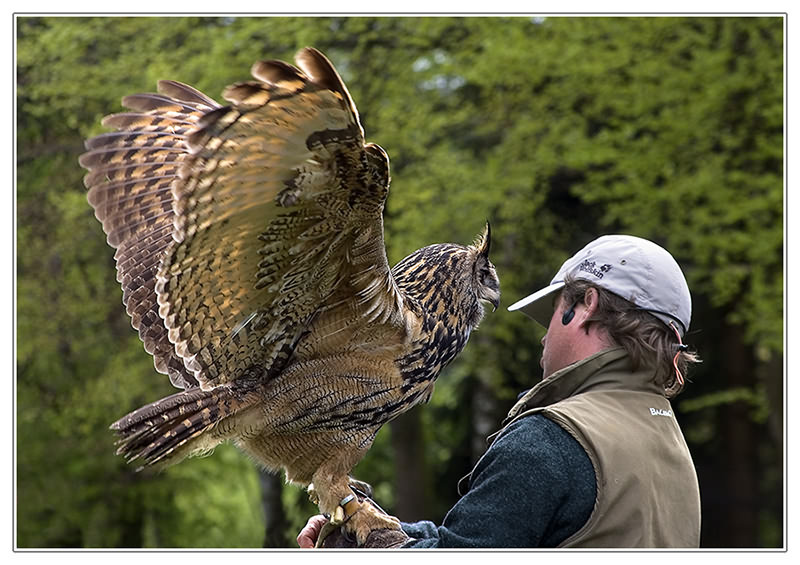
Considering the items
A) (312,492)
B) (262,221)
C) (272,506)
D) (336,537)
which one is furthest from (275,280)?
(272,506)

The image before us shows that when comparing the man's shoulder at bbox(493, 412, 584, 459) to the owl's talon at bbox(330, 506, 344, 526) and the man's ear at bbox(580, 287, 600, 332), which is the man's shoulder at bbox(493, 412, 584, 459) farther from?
the owl's talon at bbox(330, 506, 344, 526)

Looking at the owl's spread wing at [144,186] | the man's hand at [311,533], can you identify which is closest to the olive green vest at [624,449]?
the man's hand at [311,533]

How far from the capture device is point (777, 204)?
7066 millimetres

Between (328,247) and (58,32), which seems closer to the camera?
(328,247)

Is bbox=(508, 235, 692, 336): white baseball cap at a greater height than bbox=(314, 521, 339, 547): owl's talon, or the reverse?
bbox=(508, 235, 692, 336): white baseball cap

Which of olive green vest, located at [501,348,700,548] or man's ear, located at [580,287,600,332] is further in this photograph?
man's ear, located at [580,287,600,332]

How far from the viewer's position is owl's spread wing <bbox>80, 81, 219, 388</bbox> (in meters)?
2.91

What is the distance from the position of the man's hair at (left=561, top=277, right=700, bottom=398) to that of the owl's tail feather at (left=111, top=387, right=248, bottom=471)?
114cm

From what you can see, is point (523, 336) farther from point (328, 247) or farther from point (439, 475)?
point (328, 247)

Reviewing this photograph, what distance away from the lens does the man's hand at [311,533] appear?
8.84 ft

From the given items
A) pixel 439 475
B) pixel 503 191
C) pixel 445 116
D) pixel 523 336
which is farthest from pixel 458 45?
pixel 439 475

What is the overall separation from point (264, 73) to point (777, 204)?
609 centimetres

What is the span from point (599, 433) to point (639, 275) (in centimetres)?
42

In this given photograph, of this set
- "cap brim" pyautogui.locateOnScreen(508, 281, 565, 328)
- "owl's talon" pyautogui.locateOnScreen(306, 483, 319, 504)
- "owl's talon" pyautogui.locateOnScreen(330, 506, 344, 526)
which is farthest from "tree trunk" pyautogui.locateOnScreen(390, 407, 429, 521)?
"cap brim" pyautogui.locateOnScreen(508, 281, 565, 328)
